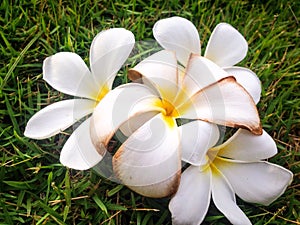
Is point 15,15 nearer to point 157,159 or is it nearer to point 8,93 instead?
point 8,93

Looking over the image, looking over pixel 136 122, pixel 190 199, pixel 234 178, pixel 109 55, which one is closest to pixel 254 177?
pixel 234 178

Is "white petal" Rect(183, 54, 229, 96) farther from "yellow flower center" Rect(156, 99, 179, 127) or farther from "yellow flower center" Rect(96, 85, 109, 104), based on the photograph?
"yellow flower center" Rect(96, 85, 109, 104)

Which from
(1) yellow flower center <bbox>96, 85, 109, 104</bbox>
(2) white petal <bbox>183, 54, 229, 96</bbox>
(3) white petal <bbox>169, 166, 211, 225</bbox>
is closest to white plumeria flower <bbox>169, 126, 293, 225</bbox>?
(3) white petal <bbox>169, 166, 211, 225</bbox>

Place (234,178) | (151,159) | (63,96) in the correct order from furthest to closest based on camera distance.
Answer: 1. (63,96)
2. (234,178)
3. (151,159)

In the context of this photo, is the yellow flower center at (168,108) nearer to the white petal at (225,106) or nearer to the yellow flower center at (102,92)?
the white petal at (225,106)

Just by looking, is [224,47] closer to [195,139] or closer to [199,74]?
[199,74]

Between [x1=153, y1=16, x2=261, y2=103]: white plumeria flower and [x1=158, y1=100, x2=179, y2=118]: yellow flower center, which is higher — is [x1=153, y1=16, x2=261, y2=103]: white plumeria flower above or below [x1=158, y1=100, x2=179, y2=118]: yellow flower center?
above

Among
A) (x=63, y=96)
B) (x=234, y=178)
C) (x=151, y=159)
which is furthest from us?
(x=63, y=96)
